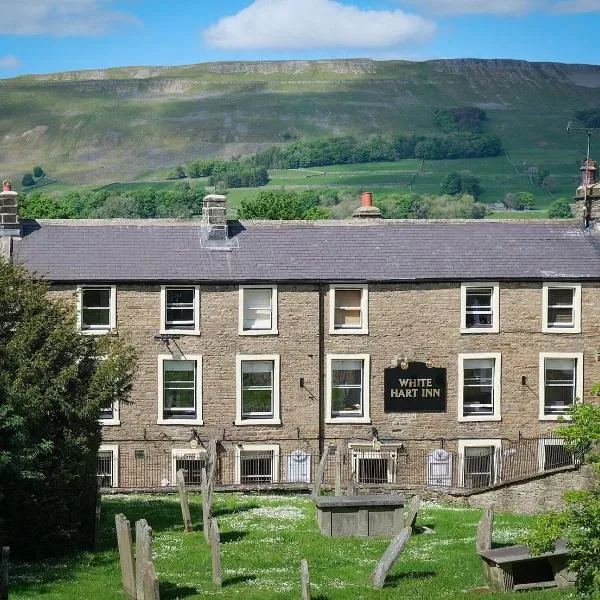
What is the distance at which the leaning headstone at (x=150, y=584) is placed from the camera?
85.9 ft

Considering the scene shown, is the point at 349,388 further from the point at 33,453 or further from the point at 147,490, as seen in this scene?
the point at 33,453

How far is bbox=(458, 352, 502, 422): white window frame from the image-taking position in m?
53.8

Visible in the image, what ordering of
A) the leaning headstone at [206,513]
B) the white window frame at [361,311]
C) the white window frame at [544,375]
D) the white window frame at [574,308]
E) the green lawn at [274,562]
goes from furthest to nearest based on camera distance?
the white window frame at [574,308] → the white window frame at [544,375] → the white window frame at [361,311] → the leaning headstone at [206,513] → the green lawn at [274,562]

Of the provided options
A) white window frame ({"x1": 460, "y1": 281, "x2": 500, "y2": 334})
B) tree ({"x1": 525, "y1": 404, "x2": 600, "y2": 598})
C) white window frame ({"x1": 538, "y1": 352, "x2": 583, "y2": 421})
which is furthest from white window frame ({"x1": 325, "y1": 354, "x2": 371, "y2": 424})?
tree ({"x1": 525, "y1": 404, "x2": 600, "y2": 598})

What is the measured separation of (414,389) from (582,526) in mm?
29107

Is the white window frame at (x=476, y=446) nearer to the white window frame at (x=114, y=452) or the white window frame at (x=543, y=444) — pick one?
the white window frame at (x=543, y=444)

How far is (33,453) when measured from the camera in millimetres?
32375

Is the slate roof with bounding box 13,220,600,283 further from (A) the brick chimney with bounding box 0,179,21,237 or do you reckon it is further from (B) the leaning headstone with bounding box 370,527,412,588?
(B) the leaning headstone with bounding box 370,527,412,588

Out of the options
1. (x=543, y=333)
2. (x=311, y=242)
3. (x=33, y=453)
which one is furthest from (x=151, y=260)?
(x=33, y=453)

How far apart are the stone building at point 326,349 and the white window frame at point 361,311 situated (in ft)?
0.20

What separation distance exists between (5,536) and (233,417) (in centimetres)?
2057

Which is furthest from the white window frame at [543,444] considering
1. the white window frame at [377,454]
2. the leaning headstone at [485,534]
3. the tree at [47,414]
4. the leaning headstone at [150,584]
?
the leaning headstone at [150,584]

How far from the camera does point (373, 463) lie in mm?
52969

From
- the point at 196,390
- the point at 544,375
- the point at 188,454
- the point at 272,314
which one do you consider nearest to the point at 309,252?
the point at 272,314
